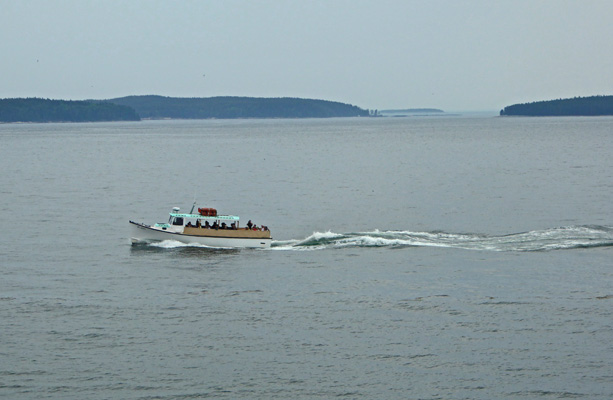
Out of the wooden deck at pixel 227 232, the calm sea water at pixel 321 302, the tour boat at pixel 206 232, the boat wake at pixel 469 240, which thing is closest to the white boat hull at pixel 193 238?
the tour boat at pixel 206 232

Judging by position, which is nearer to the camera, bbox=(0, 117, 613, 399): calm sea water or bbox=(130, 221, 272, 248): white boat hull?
bbox=(0, 117, 613, 399): calm sea water

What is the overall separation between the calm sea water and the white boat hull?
1111mm

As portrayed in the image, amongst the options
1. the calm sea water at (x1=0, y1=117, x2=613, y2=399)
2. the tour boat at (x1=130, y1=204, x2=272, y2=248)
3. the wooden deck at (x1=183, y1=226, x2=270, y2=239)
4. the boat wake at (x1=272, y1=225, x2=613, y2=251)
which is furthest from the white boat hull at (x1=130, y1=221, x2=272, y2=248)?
the boat wake at (x1=272, y1=225, x2=613, y2=251)

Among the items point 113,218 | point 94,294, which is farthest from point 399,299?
point 113,218

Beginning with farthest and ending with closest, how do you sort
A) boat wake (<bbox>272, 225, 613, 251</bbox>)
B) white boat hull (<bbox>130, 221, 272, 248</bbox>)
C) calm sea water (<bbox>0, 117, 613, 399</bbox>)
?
white boat hull (<bbox>130, 221, 272, 248</bbox>) < boat wake (<bbox>272, 225, 613, 251</bbox>) < calm sea water (<bbox>0, 117, 613, 399</bbox>)

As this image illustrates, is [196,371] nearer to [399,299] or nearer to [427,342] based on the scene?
[427,342]

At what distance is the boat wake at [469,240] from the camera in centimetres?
6480

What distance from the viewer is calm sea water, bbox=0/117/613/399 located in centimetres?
3791

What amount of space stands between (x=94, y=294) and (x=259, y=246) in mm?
17692

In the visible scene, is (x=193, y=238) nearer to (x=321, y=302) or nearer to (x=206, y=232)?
(x=206, y=232)

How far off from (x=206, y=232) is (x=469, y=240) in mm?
21326

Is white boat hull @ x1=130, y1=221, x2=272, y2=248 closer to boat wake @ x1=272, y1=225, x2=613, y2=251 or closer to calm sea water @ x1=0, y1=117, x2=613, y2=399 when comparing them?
calm sea water @ x1=0, y1=117, x2=613, y2=399

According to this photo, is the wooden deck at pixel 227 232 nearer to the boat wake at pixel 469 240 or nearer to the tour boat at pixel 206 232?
the tour boat at pixel 206 232

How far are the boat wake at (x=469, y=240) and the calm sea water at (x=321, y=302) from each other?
0.23 meters
